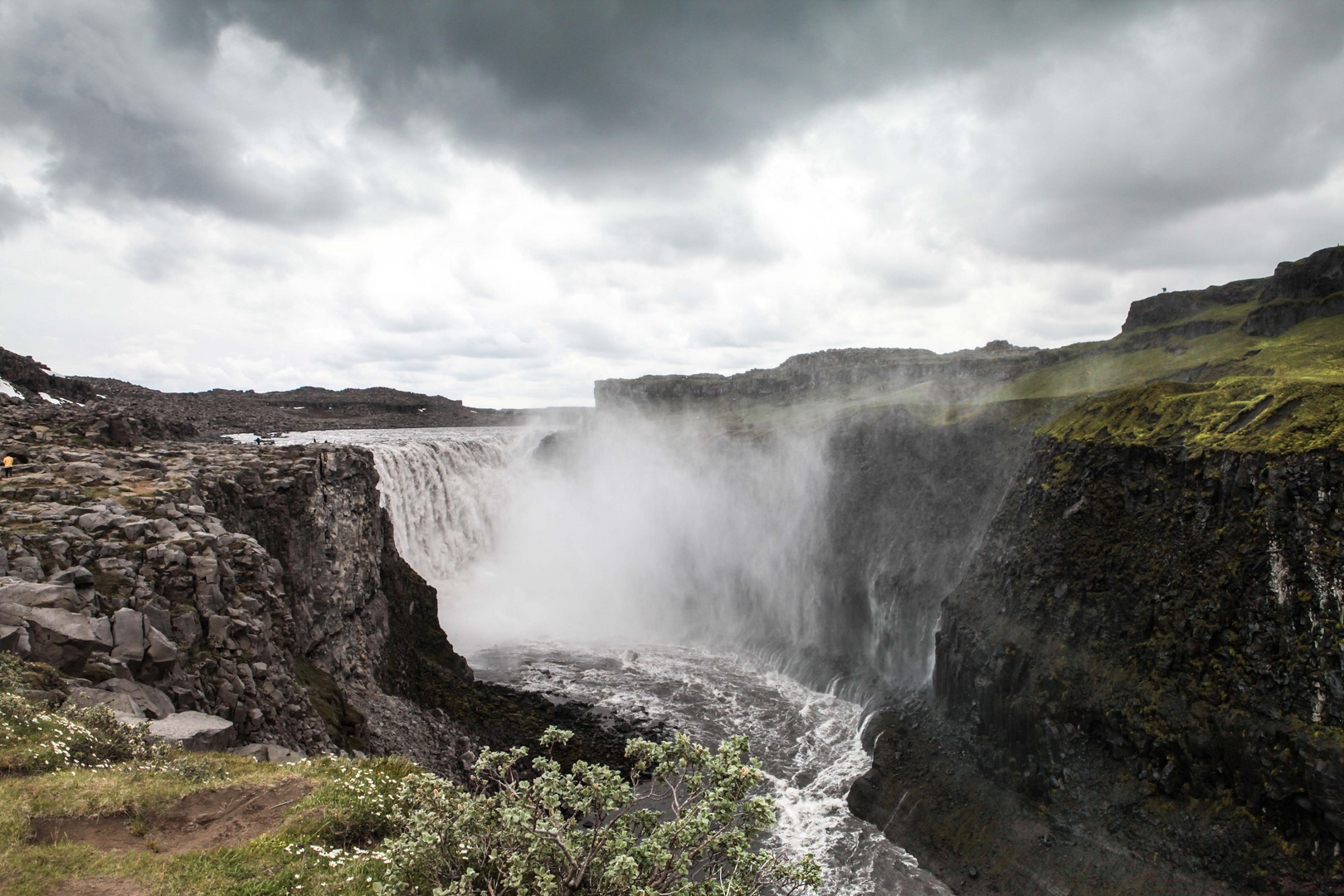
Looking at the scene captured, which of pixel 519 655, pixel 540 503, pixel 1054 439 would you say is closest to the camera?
pixel 1054 439

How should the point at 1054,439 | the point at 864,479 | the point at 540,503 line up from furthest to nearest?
the point at 540,503, the point at 864,479, the point at 1054,439

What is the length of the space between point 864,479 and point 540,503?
97.7 feet

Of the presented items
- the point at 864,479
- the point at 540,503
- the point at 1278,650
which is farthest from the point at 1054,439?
the point at 540,503

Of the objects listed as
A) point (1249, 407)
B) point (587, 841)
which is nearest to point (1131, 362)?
point (1249, 407)

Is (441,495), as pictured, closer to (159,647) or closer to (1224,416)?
(159,647)

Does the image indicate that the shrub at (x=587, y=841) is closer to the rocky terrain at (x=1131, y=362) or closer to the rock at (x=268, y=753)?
the rock at (x=268, y=753)

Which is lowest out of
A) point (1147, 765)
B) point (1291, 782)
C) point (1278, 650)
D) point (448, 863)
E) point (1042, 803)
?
point (1042, 803)

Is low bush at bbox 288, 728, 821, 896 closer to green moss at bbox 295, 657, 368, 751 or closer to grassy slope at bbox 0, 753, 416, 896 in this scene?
grassy slope at bbox 0, 753, 416, 896

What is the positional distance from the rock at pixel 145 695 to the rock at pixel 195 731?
155 mm

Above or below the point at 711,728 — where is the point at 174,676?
above

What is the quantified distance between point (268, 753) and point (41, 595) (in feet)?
14.3

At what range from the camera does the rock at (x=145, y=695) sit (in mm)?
10383

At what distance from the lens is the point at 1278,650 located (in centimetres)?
1588

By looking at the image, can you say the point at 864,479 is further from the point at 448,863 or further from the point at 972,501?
the point at 448,863
